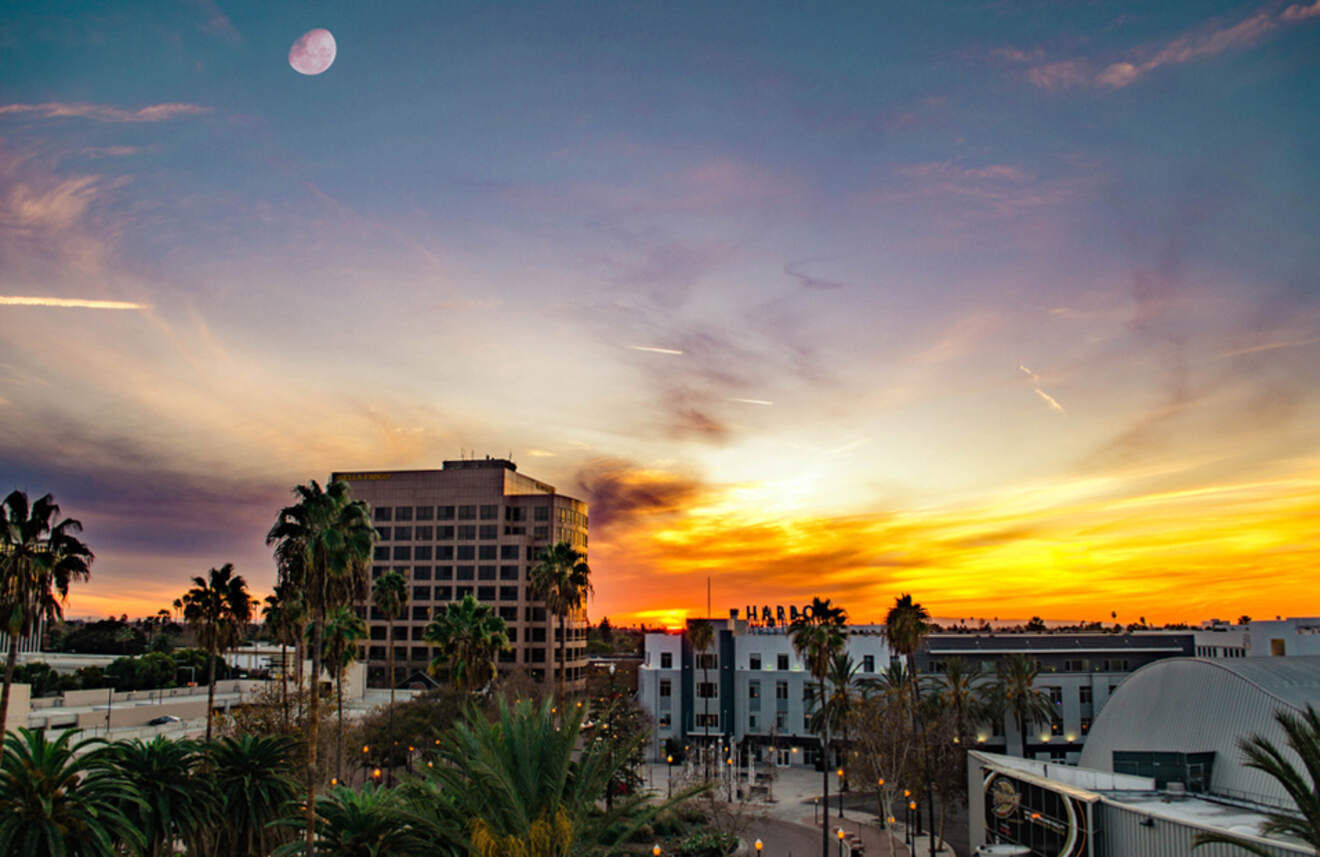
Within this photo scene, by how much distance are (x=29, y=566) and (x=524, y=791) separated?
22819mm

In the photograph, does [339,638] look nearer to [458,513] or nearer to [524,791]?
[524,791]

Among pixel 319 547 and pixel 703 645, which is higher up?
pixel 319 547

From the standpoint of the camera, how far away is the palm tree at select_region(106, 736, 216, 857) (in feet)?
99.6

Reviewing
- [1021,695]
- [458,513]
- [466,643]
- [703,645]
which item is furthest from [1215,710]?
[458,513]

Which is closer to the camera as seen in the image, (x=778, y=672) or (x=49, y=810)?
(x=49, y=810)

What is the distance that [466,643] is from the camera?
5772 centimetres

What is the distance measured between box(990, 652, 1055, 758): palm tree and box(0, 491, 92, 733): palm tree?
6765cm

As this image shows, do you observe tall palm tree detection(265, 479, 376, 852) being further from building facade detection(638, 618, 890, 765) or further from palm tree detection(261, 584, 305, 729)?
building facade detection(638, 618, 890, 765)

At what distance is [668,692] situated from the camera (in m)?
89.2

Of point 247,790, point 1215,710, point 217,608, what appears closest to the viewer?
point 247,790

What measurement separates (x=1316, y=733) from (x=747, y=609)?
85.8m

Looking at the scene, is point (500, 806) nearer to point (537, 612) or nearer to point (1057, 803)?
point (1057, 803)

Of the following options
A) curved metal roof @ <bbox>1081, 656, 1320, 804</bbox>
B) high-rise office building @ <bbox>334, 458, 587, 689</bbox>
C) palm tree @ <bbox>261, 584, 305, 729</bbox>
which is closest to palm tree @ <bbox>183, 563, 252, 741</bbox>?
palm tree @ <bbox>261, 584, 305, 729</bbox>

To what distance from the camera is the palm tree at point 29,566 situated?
32531 millimetres
